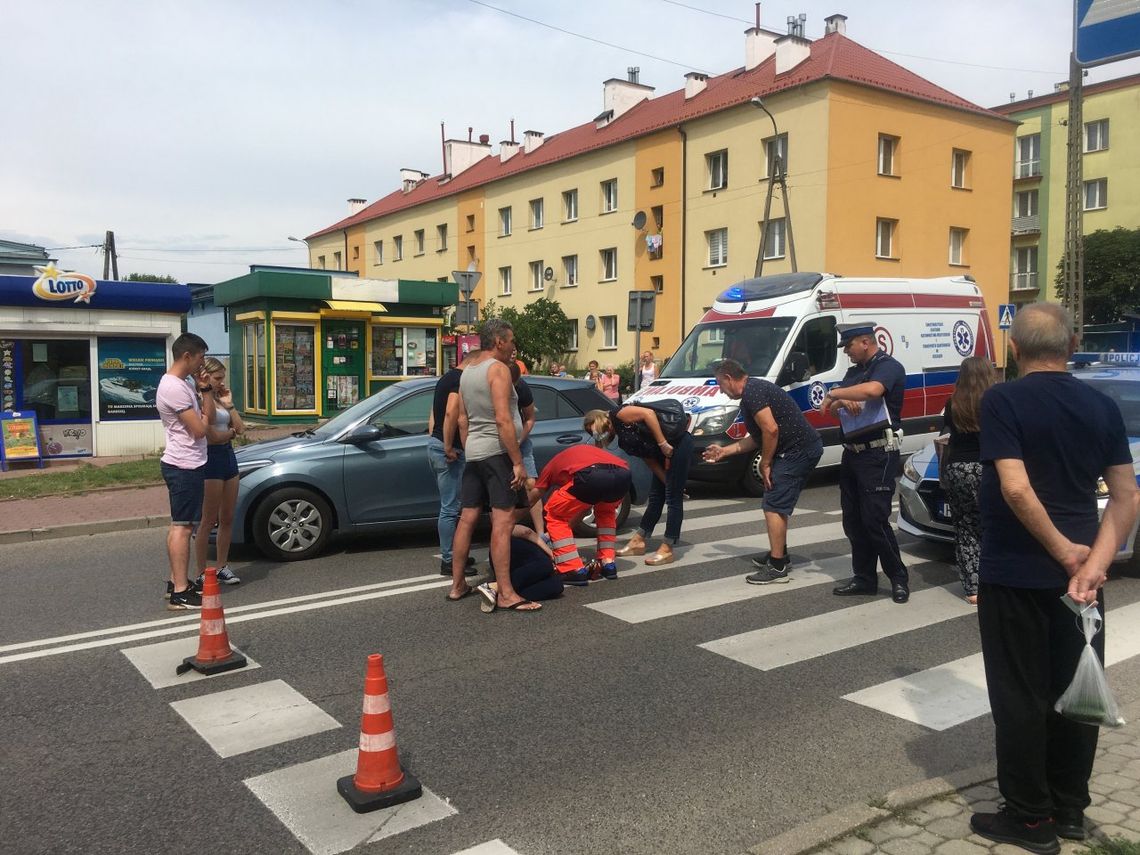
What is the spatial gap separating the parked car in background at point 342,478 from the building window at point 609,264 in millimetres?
30994

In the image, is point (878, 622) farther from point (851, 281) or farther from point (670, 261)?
point (670, 261)

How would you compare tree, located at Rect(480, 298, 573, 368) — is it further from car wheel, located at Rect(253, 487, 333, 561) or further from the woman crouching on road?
the woman crouching on road

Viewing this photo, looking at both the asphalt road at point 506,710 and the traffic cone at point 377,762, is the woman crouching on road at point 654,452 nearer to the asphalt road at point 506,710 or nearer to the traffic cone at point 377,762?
the asphalt road at point 506,710

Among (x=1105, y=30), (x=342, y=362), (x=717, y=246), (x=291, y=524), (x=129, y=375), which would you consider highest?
(x=717, y=246)

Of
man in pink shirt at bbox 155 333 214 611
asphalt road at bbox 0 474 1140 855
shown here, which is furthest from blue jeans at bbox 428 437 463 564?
man in pink shirt at bbox 155 333 214 611

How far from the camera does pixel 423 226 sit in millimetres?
52906

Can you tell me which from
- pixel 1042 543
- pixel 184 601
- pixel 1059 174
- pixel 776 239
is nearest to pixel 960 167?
pixel 776 239

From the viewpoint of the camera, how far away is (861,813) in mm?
3412

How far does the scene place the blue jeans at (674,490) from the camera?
785cm

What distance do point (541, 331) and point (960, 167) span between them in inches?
676

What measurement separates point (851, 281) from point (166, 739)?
1049 centimetres

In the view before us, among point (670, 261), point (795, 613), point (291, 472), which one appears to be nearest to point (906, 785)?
point (795, 613)

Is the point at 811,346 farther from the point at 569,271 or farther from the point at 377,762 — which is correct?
the point at 569,271

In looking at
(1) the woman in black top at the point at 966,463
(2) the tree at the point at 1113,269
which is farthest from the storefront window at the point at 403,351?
(2) the tree at the point at 1113,269
